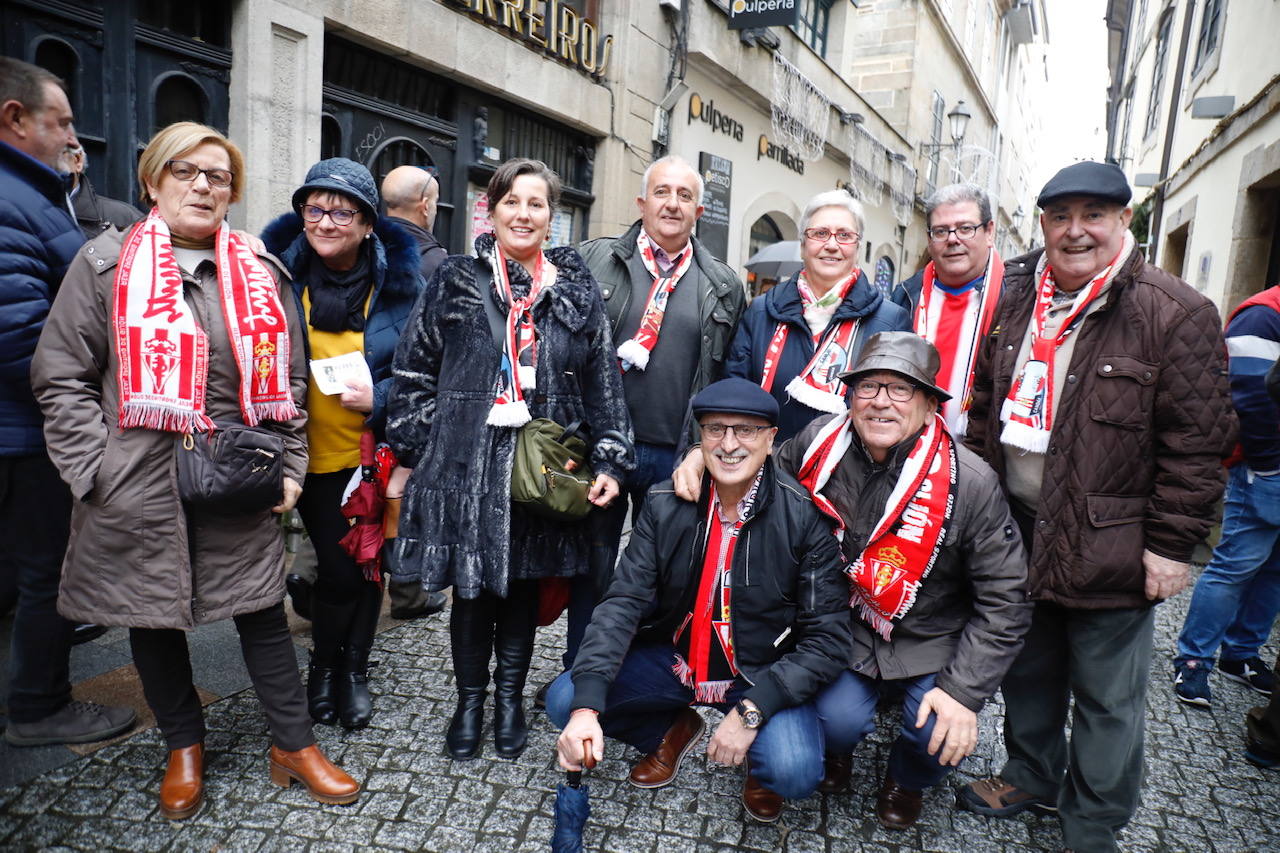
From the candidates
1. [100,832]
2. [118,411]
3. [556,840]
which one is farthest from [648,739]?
[118,411]

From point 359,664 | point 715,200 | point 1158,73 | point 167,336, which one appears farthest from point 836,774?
point 1158,73

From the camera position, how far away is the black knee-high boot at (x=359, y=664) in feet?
→ 9.98

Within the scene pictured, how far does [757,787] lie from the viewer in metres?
2.67

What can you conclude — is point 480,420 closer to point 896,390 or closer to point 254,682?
point 254,682

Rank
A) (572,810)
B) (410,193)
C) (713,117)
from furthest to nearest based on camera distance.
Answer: (713,117) → (410,193) → (572,810)

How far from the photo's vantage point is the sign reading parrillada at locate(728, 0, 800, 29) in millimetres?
→ 9008

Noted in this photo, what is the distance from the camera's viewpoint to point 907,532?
→ 2.45 m

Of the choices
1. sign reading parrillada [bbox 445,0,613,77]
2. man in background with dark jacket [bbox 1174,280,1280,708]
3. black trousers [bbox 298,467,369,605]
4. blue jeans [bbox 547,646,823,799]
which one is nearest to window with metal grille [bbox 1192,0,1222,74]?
sign reading parrillada [bbox 445,0,613,77]

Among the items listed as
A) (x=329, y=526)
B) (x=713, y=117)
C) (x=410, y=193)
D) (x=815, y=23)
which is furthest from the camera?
(x=815, y=23)

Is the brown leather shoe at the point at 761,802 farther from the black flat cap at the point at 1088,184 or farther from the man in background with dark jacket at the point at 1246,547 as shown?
the man in background with dark jacket at the point at 1246,547

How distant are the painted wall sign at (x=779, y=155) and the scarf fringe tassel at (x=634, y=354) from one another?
9.32 metres

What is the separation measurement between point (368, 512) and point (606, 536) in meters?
0.86

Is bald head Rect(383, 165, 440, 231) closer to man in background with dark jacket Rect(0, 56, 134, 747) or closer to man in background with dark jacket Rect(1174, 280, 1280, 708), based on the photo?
man in background with dark jacket Rect(0, 56, 134, 747)

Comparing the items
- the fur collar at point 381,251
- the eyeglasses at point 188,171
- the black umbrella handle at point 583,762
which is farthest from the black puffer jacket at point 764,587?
the eyeglasses at point 188,171
